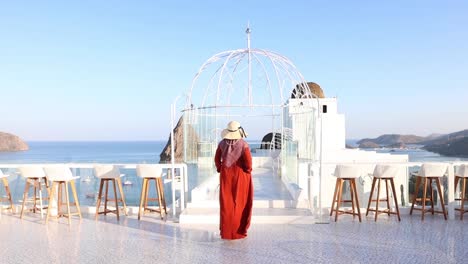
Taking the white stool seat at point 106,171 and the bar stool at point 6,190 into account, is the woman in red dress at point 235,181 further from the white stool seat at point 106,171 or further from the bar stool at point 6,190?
the bar stool at point 6,190

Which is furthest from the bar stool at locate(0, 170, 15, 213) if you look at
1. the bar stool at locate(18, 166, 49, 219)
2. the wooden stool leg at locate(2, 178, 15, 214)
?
the bar stool at locate(18, 166, 49, 219)

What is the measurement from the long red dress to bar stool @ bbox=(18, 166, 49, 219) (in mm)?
3319

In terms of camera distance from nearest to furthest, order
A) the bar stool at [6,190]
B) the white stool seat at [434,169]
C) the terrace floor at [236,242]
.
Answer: the terrace floor at [236,242] < the white stool seat at [434,169] < the bar stool at [6,190]

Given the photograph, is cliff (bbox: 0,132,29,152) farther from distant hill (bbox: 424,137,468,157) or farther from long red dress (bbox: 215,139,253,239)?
long red dress (bbox: 215,139,253,239)

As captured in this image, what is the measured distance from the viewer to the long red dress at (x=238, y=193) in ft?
20.4

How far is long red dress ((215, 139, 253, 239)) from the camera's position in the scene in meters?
6.21

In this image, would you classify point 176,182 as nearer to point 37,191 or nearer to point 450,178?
point 37,191

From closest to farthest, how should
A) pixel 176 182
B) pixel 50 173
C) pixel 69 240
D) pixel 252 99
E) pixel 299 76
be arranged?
pixel 69 240 < pixel 50 173 < pixel 176 182 < pixel 299 76 < pixel 252 99

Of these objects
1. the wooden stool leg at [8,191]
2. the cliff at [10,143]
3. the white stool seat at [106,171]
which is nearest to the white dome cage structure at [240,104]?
the white stool seat at [106,171]

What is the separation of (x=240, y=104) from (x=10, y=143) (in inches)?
4364

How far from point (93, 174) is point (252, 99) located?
3.94 meters

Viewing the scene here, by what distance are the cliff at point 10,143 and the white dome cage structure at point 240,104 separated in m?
105

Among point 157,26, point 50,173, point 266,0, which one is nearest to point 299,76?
point 50,173

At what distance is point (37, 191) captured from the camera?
27.4ft
